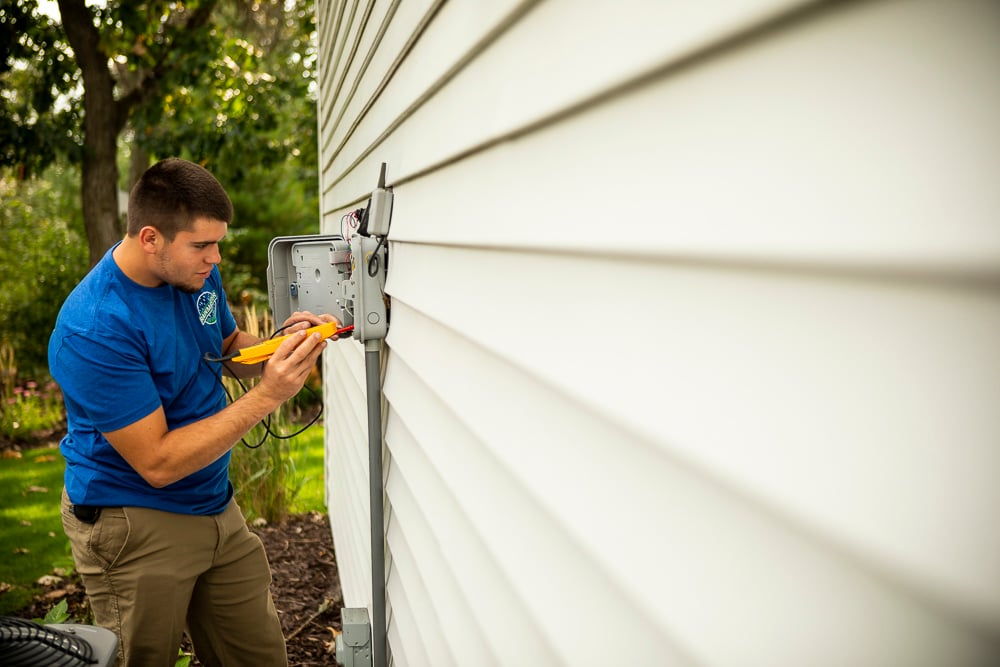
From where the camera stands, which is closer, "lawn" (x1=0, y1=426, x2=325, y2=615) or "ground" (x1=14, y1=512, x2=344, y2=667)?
"ground" (x1=14, y1=512, x2=344, y2=667)

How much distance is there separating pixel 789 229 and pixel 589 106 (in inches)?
15.6

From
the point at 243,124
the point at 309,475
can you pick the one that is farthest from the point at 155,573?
the point at 243,124

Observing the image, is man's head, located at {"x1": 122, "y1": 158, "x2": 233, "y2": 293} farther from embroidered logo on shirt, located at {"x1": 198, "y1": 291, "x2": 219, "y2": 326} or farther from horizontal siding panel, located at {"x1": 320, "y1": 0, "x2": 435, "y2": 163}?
horizontal siding panel, located at {"x1": 320, "y1": 0, "x2": 435, "y2": 163}

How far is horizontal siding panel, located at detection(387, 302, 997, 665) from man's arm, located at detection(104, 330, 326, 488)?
1.34 meters

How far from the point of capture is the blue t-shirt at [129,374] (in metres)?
2.44

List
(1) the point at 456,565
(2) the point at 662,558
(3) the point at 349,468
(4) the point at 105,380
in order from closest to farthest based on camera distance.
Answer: (2) the point at 662,558
(1) the point at 456,565
(4) the point at 105,380
(3) the point at 349,468

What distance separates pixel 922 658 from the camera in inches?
16.8

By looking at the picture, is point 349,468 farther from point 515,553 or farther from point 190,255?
point 515,553

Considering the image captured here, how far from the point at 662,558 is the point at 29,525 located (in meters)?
6.88

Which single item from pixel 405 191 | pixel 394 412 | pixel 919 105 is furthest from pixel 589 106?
pixel 394 412

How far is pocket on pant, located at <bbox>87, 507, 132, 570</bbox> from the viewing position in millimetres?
2693

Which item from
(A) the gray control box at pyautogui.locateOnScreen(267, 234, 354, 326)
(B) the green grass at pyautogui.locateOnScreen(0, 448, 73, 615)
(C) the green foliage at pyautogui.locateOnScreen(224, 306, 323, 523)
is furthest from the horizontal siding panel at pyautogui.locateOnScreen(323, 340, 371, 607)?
(B) the green grass at pyautogui.locateOnScreen(0, 448, 73, 615)

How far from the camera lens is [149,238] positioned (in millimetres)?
2623

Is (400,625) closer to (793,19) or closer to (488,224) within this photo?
(488,224)
